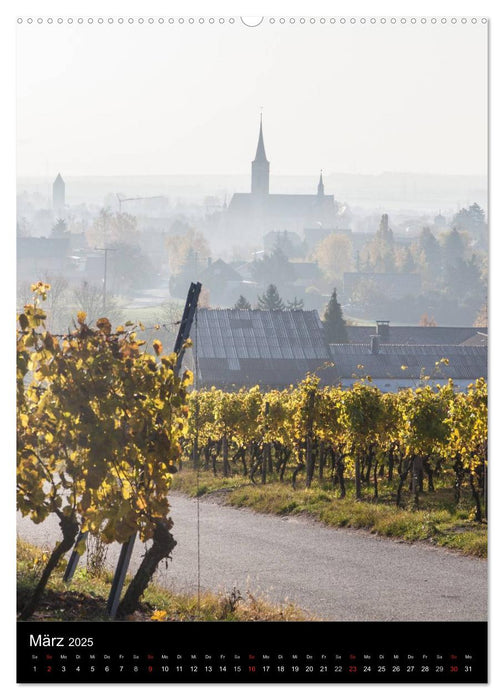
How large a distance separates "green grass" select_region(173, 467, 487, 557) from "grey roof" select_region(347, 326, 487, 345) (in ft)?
5.99

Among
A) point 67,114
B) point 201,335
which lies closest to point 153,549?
point 201,335

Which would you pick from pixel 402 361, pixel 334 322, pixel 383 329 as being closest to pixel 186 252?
pixel 334 322

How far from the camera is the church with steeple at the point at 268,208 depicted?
765 cm

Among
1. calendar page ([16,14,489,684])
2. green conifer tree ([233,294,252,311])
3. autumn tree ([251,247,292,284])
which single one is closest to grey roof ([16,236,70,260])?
calendar page ([16,14,489,684])

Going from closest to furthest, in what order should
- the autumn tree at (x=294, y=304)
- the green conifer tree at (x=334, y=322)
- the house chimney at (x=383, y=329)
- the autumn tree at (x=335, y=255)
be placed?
the autumn tree at (x=294, y=304) → the autumn tree at (x=335, y=255) → the green conifer tree at (x=334, y=322) → the house chimney at (x=383, y=329)

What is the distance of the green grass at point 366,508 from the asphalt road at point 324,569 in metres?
0.25

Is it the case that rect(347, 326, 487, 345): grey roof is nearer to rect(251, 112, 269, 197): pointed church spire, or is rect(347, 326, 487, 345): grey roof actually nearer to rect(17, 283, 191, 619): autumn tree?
rect(251, 112, 269, 197): pointed church spire

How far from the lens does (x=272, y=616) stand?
6.94 m

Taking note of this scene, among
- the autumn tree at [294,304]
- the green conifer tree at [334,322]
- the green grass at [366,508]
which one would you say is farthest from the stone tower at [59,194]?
the green conifer tree at [334,322]

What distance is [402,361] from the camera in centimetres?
1897

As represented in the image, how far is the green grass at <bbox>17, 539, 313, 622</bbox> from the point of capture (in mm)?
6914

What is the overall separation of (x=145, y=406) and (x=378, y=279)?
3.72 m

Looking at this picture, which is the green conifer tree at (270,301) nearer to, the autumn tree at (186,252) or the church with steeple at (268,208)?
the church with steeple at (268,208)
